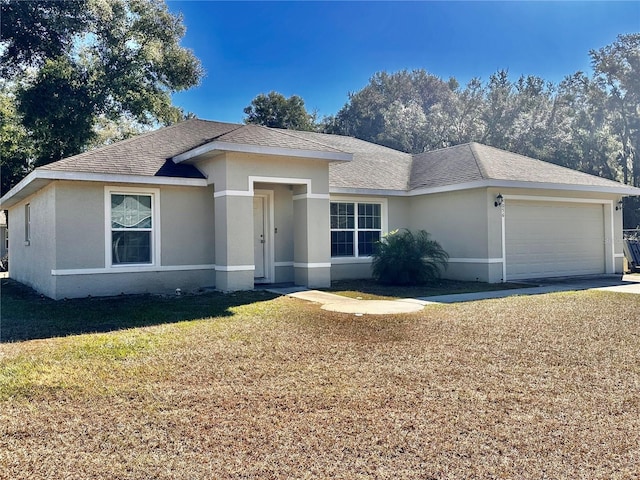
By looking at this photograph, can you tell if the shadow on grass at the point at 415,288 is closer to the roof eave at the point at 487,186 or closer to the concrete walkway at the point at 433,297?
the concrete walkway at the point at 433,297

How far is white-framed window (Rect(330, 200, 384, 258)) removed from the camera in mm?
15730

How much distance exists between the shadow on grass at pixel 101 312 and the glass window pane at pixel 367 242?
195 inches

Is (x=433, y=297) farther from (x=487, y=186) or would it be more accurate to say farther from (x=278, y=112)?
(x=278, y=112)

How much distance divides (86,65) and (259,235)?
49.7 feet

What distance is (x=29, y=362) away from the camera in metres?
6.00

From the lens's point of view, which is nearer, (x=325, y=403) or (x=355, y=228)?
(x=325, y=403)

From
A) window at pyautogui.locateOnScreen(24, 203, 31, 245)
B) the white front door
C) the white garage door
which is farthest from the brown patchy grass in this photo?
window at pyautogui.locateOnScreen(24, 203, 31, 245)

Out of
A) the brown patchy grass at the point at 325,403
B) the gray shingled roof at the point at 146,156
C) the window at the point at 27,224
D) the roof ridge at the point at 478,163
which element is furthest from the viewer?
the window at the point at 27,224

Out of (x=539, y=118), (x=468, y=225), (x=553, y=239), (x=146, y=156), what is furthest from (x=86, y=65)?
(x=539, y=118)

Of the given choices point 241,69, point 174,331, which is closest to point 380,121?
point 241,69

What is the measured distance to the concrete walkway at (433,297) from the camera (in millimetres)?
9719

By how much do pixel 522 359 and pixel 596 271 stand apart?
12710 millimetres

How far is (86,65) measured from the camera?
78.1 ft

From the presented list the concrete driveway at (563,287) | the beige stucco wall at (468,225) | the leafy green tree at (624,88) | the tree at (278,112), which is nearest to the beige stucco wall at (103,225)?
the beige stucco wall at (468,225)
